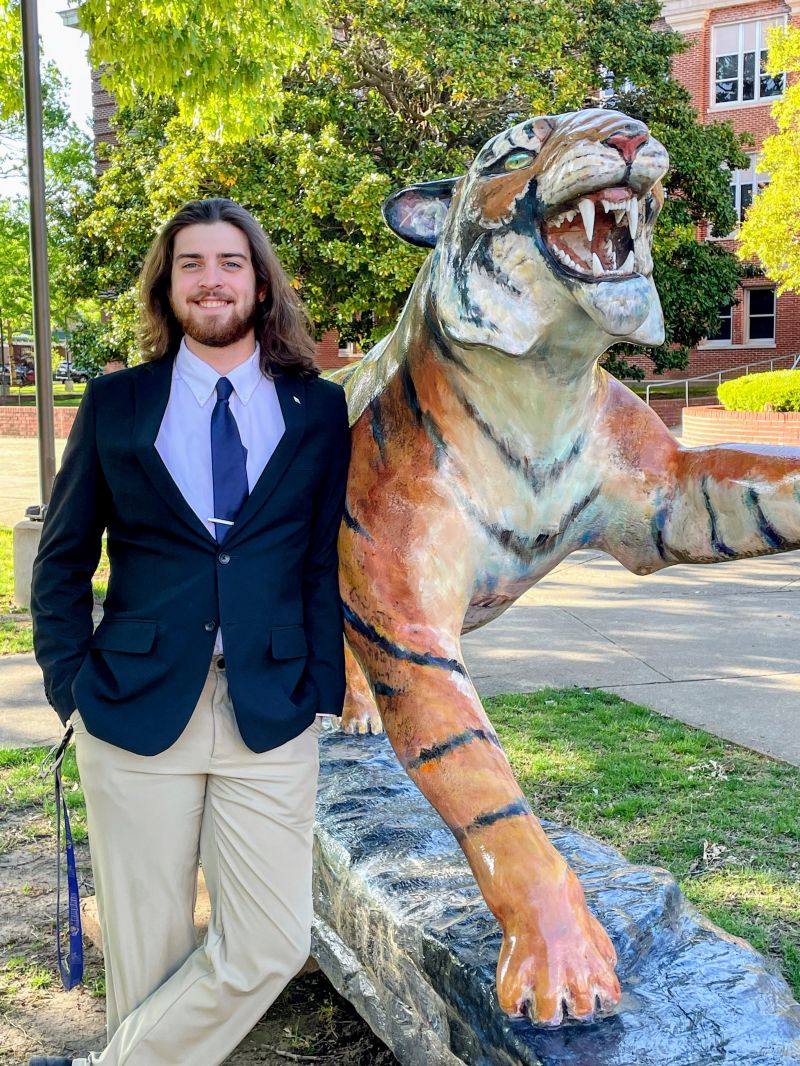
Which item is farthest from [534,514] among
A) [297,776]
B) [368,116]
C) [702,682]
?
[368,116]

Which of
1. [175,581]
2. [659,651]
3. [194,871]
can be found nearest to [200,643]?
[175,581]

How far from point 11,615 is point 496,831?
6.27 meters

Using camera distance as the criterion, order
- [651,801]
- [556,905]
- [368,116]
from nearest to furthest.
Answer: [556,905] < [651,801] < [368,116]

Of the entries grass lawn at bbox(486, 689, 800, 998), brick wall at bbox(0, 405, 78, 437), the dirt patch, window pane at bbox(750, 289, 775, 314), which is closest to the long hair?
the dirt patch

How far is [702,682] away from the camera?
5738 mm

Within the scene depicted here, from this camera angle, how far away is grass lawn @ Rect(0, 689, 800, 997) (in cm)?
349

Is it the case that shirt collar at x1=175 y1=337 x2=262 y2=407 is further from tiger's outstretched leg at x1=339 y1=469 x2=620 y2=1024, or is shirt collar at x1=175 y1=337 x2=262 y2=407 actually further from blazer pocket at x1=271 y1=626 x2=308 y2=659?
blazer pocket at x1=271 y1=626 x2=308 y2=659

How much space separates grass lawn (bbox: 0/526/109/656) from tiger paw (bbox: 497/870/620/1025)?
14.7 feet

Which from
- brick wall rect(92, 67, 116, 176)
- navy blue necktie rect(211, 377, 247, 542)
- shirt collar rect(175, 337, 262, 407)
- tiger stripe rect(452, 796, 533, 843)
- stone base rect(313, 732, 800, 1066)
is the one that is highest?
brick wall rect(92, 67, 116, 176)

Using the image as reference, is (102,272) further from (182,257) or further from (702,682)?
(182,257)

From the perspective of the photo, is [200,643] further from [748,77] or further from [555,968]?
[748,77]

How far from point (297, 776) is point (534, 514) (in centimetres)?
71

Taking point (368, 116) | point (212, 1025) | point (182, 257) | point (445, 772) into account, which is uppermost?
point (368, 116)

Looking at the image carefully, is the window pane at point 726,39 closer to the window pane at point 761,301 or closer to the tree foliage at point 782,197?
the window pane at point 761,301
